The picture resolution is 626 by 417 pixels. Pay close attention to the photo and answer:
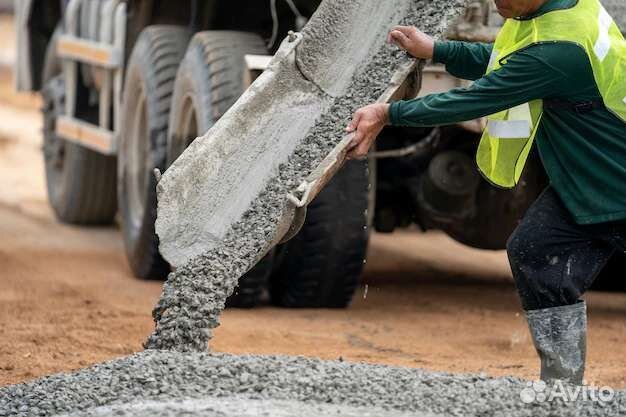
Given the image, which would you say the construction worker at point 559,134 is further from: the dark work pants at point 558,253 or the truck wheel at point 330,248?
the truck wheel at point 330,248

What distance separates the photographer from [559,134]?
5.16m

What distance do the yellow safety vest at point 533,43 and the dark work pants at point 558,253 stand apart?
239 mm

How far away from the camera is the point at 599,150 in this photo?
5.12m

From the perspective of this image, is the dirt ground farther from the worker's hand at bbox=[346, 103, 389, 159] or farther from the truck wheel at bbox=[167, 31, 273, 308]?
the worker's hand at bbox=[346, 103, 389, 159]

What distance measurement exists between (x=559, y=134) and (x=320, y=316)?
3.01 meters

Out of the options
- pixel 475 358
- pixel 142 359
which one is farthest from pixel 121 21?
pixel 142 359

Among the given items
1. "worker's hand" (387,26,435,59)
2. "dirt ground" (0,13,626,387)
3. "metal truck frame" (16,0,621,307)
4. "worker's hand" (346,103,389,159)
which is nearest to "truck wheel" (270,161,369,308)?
"metal truck frame" (16,0,621,307)

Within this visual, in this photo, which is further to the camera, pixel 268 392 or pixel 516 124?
pixel 516 124

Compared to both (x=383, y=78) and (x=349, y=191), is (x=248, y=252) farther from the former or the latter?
(x=349, y=191)

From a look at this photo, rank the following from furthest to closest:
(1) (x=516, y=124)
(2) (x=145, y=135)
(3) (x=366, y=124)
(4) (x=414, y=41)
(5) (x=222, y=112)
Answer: (2) (x=145, y=135), (5) (x=222, y=112), (4) (x=414, y=41), (3) (x=366, y=124), (1) (x=516, y=124)

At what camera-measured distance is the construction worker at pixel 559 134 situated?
199 inches

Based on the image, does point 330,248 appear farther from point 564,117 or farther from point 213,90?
point 564,117

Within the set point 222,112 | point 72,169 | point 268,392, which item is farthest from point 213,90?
point 72,169

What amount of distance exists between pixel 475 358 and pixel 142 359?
228cm
